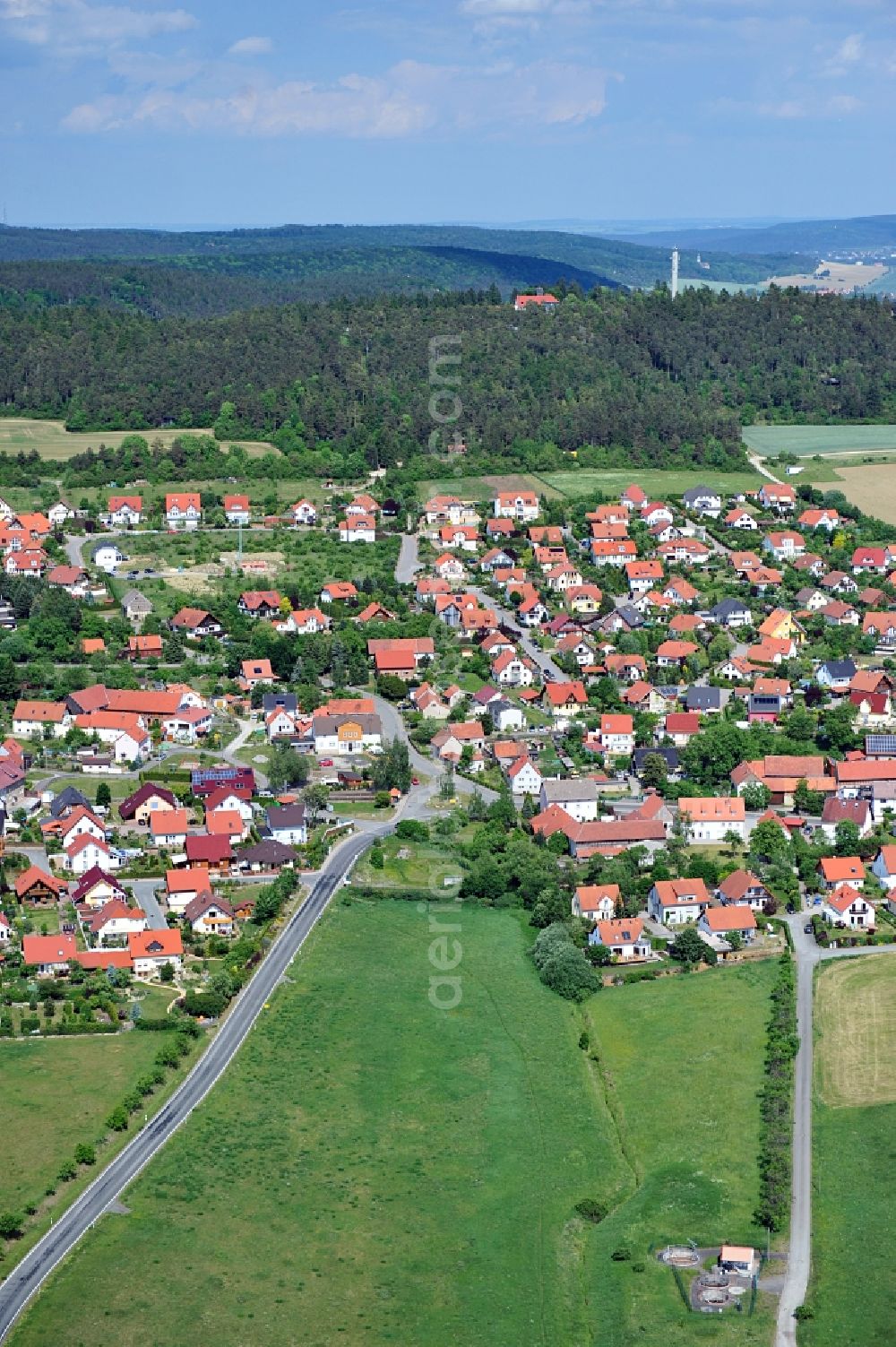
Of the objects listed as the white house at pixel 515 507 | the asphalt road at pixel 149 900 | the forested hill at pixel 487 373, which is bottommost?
the asphalt road at pixel 149 900

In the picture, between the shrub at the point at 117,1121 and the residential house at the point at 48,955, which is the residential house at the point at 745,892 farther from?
the shrub at the point at 117,1121

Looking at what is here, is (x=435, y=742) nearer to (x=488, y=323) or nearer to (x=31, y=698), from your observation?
(x=31, y=698)

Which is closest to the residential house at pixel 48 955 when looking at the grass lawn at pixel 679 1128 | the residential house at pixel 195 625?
the grass lawn at pixel 679 1128

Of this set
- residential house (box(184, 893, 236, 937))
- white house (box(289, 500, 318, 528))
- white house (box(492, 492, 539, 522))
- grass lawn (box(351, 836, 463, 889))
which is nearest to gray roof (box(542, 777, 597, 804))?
grass lawn (box(351, 836, 463, 889))

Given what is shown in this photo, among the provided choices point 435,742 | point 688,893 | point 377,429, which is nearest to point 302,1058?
point 688,893

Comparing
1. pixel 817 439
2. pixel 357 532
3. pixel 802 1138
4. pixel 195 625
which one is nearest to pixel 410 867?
pixel 802 1138

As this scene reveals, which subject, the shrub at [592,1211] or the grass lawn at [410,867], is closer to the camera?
the shrub at [592,1211]
